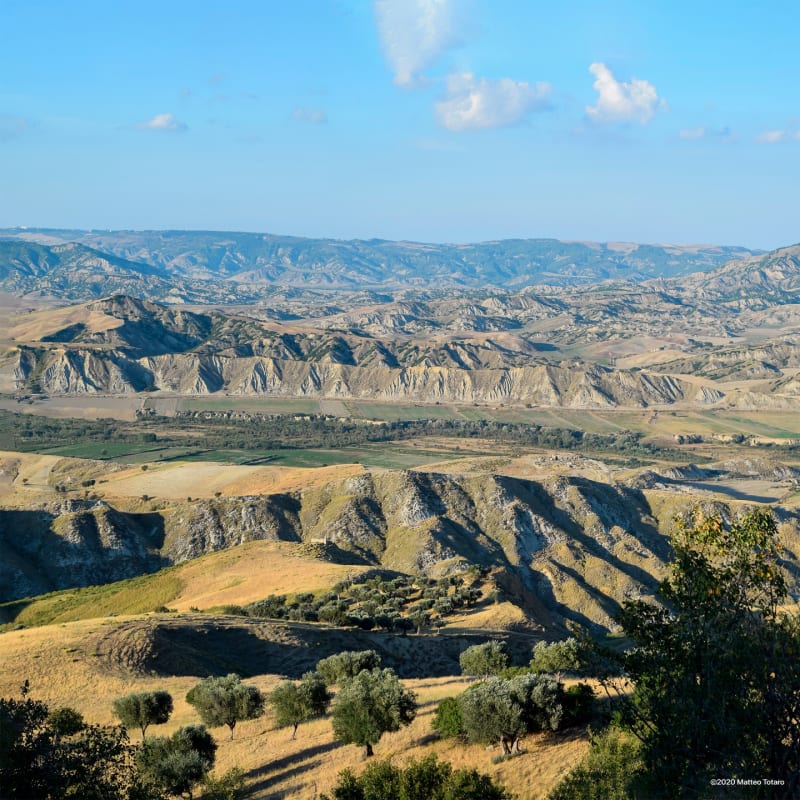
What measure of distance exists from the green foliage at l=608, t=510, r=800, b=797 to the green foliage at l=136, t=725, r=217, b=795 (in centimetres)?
1681

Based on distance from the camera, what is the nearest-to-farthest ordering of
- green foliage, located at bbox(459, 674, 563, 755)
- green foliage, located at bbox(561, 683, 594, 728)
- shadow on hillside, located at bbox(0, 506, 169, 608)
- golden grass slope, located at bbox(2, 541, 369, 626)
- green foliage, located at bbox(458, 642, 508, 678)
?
green foliage, located at bbox(459, 674, 563, 755) < green foliage, located at bbox(561, 683, 594, 728) < green foliage, located at bbox(458, 642, 508, 678) < golden grass slope, located at bbox(2, 541, 369, 626) < shadow on hillside, located at bbox(0, 506, 169, 608)

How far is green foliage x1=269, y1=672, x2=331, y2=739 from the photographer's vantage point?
132ft

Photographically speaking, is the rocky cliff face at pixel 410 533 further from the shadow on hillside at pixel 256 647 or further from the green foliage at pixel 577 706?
the green foliage at pixel 577 706

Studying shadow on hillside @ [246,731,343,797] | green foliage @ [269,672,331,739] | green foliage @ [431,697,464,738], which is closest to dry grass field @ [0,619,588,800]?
shadow on hillside @ [246,731,343,797]

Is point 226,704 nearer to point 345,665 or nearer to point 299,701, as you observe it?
point 299,701

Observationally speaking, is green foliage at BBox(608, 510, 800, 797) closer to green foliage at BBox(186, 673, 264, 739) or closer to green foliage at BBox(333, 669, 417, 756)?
green foliage at BBox(333, 669, 417, 756)

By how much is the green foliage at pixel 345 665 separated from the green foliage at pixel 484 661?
20.4 ft

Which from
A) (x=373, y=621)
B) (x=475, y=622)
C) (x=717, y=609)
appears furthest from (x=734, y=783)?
(x=475, y=622)

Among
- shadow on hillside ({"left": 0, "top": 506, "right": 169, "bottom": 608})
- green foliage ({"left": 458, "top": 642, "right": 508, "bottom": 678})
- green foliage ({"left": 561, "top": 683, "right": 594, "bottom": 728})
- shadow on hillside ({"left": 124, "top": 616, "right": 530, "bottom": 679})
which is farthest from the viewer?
shadow on hillside ({"left": 0, "top": 506, "right": 169, "bottom": 608})

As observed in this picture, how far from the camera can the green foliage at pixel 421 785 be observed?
2606cm

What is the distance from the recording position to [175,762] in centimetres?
3072

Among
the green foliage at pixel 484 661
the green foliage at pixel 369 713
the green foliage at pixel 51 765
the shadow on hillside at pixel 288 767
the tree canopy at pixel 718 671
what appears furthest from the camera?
the green foliage at pixel 484 661

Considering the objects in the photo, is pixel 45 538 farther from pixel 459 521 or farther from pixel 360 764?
pixel 360 764

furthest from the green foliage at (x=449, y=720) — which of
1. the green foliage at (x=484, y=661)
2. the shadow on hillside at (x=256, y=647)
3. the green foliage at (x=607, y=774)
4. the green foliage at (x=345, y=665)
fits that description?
the shadow on hillside at (x=256, y=647)
